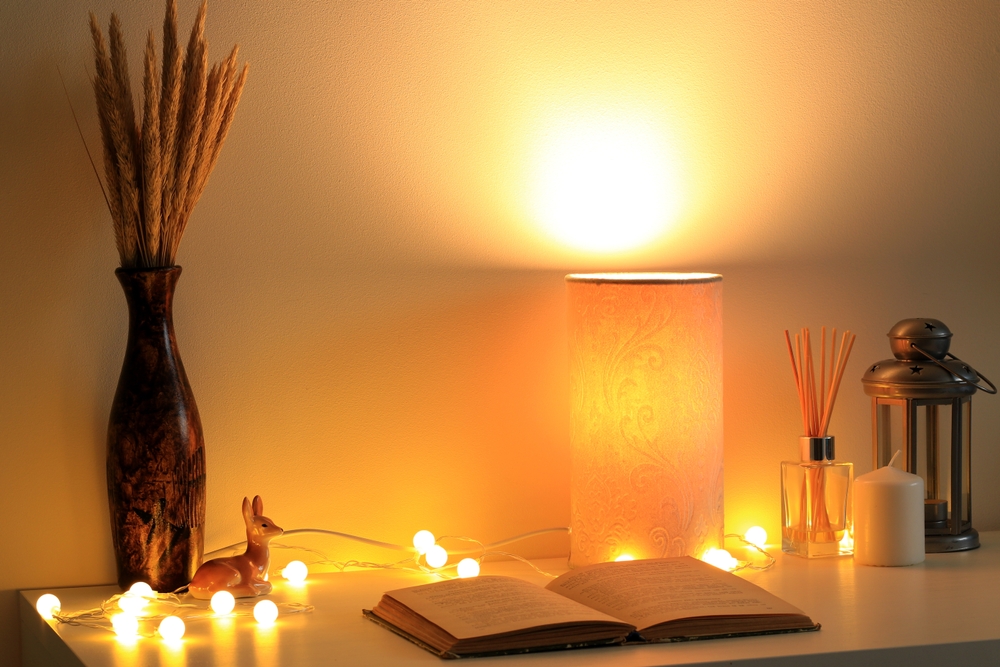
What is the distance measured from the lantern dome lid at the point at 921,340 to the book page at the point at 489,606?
59 cm

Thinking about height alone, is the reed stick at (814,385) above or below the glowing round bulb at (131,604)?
above

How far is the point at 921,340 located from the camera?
1379 mm

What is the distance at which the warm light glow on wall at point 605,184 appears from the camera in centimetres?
144

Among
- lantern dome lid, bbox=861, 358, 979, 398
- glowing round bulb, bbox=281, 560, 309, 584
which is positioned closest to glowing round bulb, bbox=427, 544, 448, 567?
glowing round bulb, bbox=281, 560, 309, 584

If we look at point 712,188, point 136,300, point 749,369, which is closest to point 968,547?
point 749,369

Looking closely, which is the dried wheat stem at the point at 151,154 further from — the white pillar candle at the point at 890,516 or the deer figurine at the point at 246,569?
the white pillar candle at the point at 890,516

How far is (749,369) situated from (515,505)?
0.38 m

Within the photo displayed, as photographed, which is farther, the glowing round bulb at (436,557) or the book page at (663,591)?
the glowing round bulb at (436,557)

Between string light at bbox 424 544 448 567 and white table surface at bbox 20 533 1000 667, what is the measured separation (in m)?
0.02

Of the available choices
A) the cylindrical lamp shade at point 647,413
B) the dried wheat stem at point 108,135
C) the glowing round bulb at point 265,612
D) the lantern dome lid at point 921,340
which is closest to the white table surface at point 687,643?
the glowing round bulb at point 265,612

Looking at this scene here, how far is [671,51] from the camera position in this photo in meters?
1.47

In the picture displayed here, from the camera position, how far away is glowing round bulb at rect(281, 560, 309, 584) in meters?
1.30

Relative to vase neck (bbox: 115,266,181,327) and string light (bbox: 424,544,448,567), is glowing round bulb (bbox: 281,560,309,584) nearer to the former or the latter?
string light (bbox: 424,544,448,567)

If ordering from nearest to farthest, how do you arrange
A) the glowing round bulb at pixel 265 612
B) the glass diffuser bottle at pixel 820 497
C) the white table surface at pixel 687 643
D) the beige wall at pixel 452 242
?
the white table surface at pixel 687 643
the glowing round bulb at pixel 265 612
the beige wall at pixel 452 242
the glass diffuser bottle at pixel 820 497
